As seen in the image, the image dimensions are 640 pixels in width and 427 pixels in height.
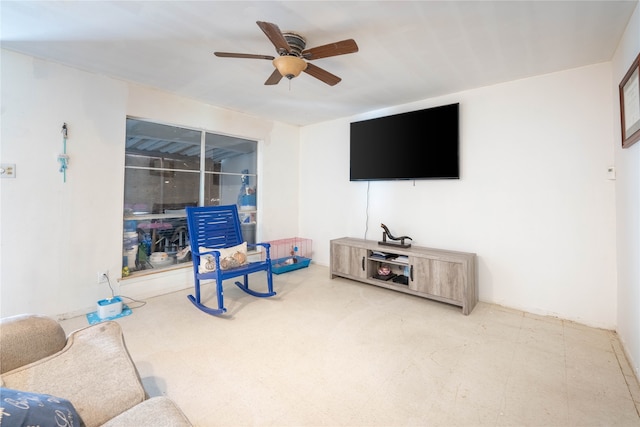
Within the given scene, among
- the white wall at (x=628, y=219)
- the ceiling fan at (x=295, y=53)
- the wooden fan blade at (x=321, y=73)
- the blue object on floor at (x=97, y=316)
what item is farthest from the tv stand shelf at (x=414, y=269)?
the blue object on floor at (x=97, y=316)

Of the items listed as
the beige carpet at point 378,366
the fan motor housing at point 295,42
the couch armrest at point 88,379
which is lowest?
the beige carpet at point 378,366

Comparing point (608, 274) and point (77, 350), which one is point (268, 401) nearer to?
point (77, 350)

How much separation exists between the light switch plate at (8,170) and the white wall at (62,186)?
0.04m

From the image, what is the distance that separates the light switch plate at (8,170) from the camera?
2.31m

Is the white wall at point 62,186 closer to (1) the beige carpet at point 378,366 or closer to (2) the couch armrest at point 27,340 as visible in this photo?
(1) the beige carpet at point 378,366

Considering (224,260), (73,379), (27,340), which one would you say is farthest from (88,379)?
(224,260)

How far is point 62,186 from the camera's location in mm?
2602

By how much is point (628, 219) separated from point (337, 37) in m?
2.53

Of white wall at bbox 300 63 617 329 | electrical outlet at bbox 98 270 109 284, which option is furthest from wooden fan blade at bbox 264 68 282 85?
electrical outlet at bbox 98 270 109 284

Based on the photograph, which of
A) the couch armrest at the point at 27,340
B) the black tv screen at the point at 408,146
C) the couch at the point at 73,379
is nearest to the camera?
the couch at the point at 73,379

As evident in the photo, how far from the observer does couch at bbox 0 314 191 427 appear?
0.77m

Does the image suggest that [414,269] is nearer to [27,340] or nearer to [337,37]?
[337,37]

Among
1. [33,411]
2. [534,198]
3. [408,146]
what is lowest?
[33,411]

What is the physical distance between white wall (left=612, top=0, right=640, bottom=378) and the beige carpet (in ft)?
0.72
